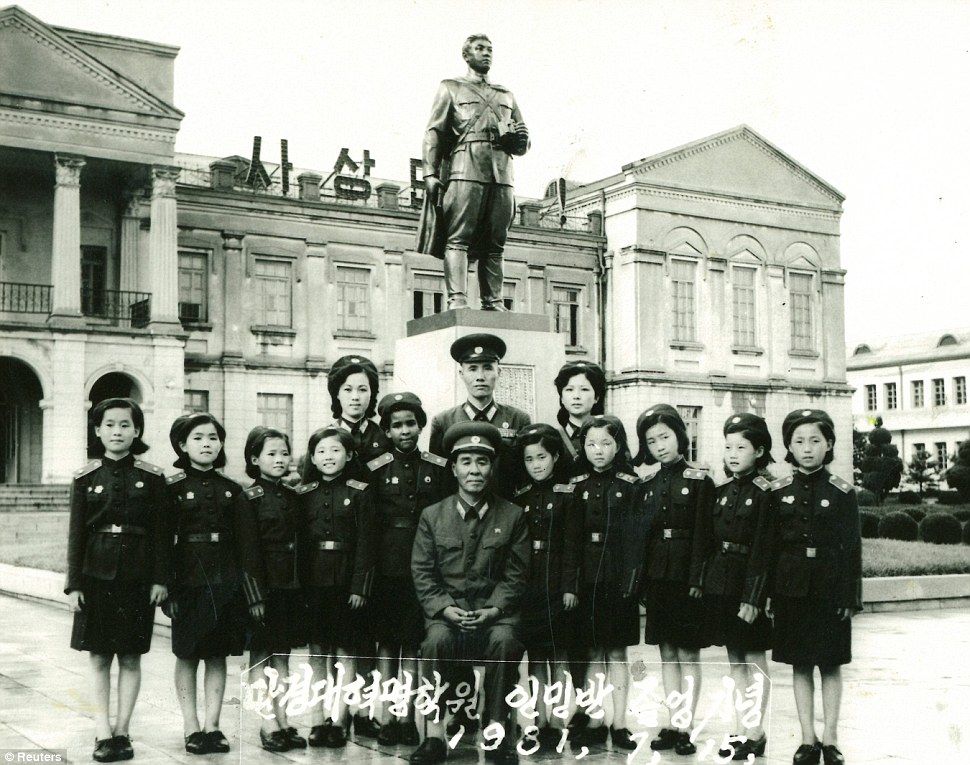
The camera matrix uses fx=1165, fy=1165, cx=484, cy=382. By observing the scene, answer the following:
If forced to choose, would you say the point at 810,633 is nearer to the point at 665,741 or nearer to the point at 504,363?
the point at 665,741

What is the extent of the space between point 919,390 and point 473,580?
49.8m

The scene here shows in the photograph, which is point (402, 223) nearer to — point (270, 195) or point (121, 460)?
point (270, 195)

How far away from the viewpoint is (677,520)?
6176 millimetres

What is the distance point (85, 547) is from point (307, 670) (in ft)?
4.24

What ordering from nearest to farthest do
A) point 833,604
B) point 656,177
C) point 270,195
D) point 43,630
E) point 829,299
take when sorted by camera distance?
point 833,604
point 43,630
point 270,195
point 656,177
point 829,299

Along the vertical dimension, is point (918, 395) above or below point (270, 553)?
above

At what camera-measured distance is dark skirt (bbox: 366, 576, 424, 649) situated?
246 inches

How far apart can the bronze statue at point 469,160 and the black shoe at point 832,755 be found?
12.5 feet

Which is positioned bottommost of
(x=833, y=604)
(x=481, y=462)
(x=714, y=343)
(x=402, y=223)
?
(x=833, y=604)

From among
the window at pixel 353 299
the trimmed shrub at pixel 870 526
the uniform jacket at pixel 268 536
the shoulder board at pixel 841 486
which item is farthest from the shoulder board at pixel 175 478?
the window at pixel 353 299

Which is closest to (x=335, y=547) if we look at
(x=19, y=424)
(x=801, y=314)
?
(x=19, y=424)

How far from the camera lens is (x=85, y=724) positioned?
6793mm

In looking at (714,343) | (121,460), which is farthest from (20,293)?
(121,460)

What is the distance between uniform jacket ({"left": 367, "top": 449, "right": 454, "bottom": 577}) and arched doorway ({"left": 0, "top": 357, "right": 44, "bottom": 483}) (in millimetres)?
21956
